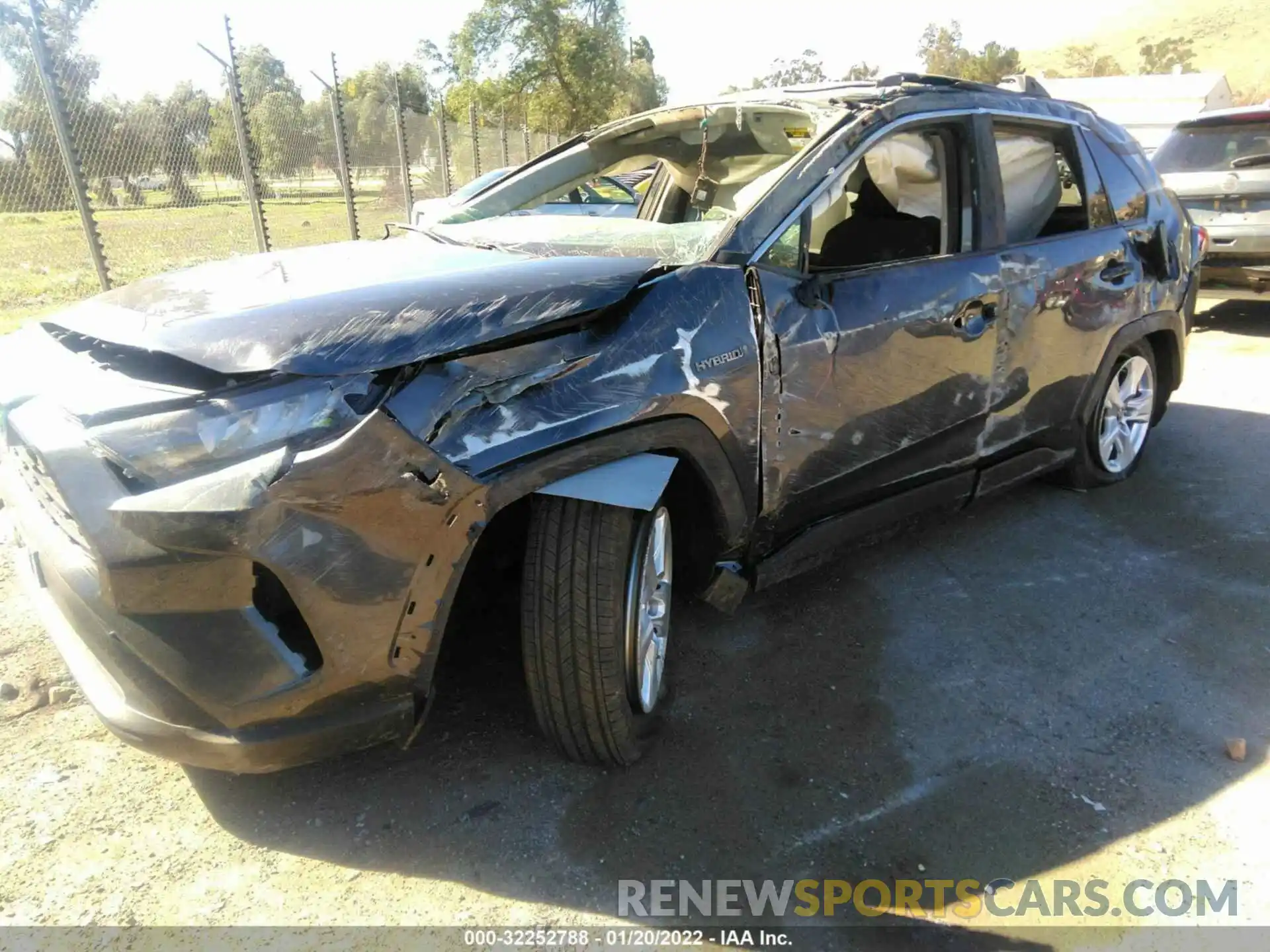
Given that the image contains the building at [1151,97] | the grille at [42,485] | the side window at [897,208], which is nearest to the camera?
the grille at [42,485]

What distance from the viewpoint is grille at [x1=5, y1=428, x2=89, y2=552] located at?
1.84 metres

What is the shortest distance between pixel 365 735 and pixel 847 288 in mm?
1936

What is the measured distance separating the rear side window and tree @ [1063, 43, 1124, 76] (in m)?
74.9

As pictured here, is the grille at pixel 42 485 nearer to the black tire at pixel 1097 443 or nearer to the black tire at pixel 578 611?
the black tire at pixel 578 611

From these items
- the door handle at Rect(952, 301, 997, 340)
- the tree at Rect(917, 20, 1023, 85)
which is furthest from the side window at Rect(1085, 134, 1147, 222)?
the tree at Rect(917, 20, 1023, 85)

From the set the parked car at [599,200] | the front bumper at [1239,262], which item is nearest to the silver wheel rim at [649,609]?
the parked car at [599,200]

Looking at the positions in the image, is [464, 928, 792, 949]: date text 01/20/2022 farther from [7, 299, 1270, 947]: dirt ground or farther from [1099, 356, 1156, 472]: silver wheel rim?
[1099, 356, 1156, 472]: silver wheel rim

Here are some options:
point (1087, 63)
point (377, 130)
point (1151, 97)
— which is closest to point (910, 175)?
point (377, 130)

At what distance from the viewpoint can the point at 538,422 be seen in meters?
2.01

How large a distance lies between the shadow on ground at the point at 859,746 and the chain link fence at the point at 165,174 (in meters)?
5.82

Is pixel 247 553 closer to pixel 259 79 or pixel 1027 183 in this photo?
pixel 1027 183

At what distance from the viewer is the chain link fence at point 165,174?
21.3 ft

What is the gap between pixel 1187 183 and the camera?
736cm

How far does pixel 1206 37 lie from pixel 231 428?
11232cm
